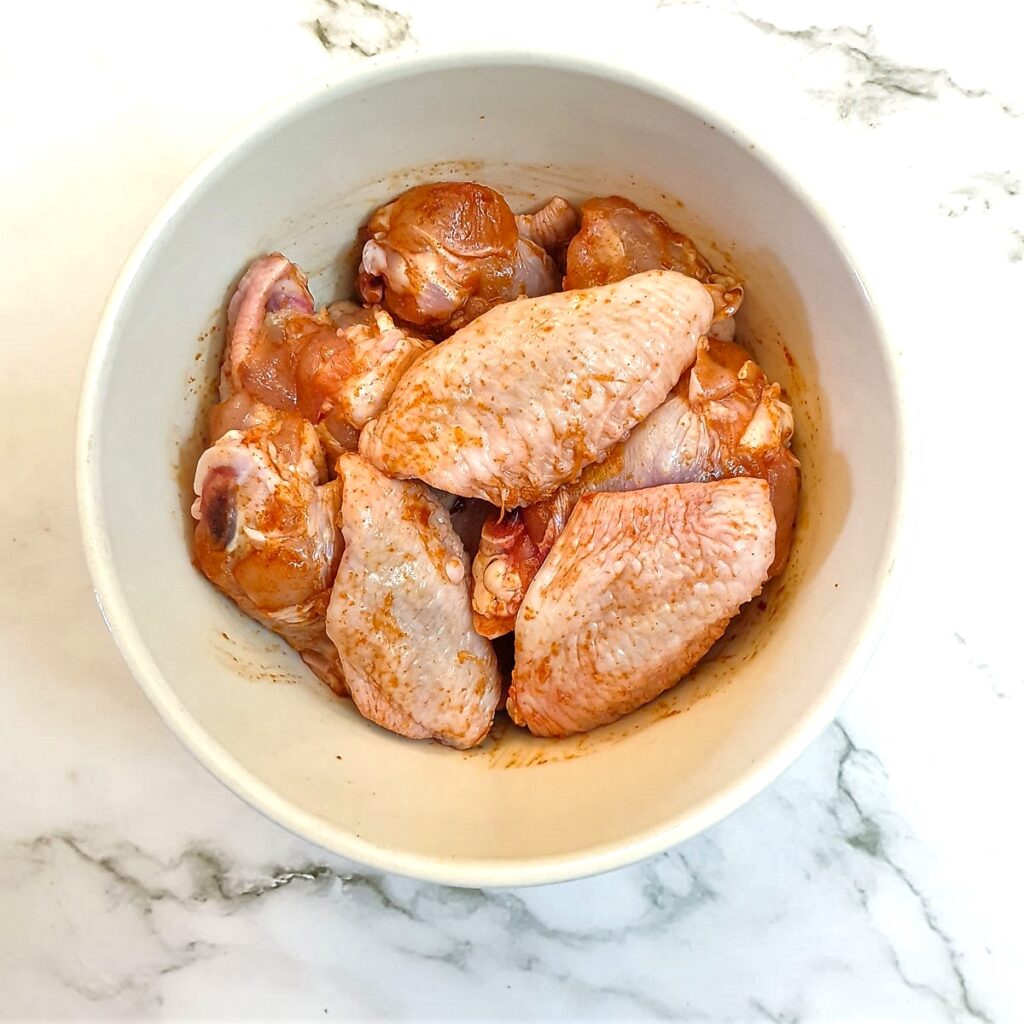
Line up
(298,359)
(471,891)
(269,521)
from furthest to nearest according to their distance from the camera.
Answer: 1. (471,891)
2. (298,359)
3. (269,521)

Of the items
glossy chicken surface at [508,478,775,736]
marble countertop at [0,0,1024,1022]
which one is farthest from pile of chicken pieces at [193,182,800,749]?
marble countertop at [0,0,1024,1022]

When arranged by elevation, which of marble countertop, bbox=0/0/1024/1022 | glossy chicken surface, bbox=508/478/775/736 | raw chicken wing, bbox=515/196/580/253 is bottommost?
marble countertop, bbox=0/0/1024/1022

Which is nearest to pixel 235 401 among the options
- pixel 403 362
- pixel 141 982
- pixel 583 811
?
pixel 403 362

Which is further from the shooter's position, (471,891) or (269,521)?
(471,891)

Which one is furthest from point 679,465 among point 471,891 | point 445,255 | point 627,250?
point 471,891

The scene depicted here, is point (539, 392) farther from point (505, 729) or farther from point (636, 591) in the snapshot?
point (505, 729)

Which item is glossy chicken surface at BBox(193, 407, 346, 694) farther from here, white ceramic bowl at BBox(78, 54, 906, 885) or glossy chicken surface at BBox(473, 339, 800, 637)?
glossy chicken surface at BBox(473, 339, 800, 637)

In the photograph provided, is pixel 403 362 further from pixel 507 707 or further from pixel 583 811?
pixel 583 811
